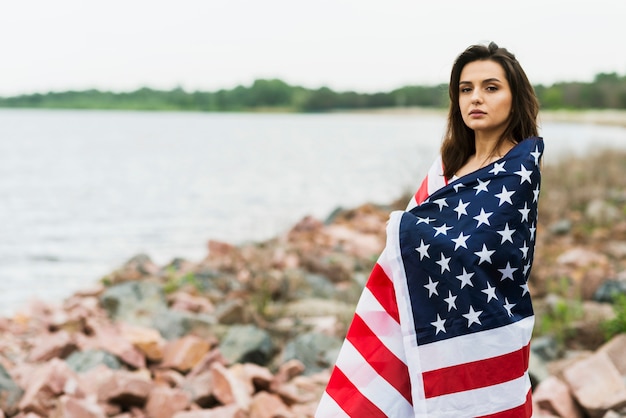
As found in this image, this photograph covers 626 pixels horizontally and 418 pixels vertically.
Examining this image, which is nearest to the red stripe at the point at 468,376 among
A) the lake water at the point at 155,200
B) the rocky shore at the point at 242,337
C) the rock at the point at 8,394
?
the rocky shore at the point at 242,337

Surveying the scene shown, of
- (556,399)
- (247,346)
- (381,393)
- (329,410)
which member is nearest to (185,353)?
(247,346)

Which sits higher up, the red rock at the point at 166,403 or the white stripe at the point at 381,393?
the white stripe at the point at 381,393

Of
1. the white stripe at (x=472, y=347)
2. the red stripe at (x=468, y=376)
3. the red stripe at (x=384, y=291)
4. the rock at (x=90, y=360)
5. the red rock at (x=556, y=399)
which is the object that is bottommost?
the rock at (x=90, y=360)

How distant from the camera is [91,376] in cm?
524

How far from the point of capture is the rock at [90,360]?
5.69 m

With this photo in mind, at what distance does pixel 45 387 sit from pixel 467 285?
10.3 ft

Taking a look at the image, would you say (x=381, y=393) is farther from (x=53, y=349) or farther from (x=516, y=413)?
(x=53, y=349)

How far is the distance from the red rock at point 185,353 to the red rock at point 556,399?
2.41m

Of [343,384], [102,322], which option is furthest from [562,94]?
[343,384]

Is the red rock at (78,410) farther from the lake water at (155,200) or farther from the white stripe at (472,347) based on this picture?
the lake water at (155,200)

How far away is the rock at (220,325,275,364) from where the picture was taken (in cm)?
594

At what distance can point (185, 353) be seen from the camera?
5.90m

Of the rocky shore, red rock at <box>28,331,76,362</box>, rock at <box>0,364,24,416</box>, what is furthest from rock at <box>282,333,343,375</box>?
rock at <box>0,364,24,416</box>

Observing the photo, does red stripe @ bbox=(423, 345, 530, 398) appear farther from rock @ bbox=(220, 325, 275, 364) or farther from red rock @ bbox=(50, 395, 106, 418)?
rock @ bbox=(220, 325, 275, 364)
